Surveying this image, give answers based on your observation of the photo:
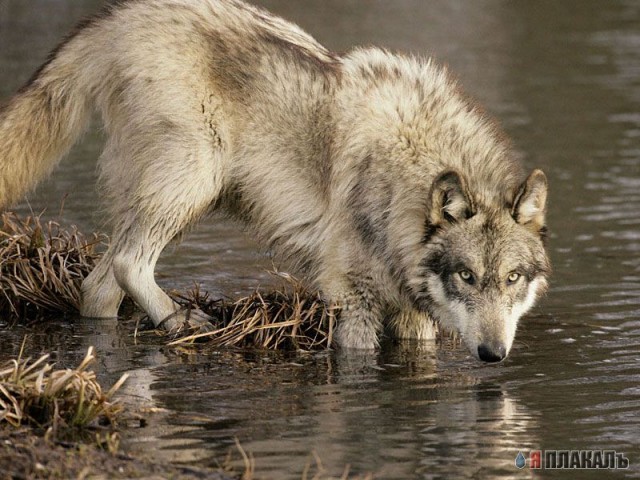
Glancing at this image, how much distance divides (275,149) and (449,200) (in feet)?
4.61

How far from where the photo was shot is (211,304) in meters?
8.94

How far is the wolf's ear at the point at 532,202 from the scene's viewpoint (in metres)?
7.77

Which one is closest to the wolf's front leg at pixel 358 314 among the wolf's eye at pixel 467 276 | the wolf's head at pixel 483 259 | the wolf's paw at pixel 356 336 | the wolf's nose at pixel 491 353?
the wolf's paw at pixel 356 336

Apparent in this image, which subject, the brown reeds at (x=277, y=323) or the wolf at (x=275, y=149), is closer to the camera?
the wolf at (x=275, y=149)

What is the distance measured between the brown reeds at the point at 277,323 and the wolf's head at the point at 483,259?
0.95 meters

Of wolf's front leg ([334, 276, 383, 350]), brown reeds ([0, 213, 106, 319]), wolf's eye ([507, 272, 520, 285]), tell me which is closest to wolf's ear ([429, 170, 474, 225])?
wolf's eye ([507, 272, 520, 285])

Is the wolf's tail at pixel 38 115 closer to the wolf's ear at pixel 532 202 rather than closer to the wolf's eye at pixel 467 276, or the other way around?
the wolf's eye at pixel 467 276

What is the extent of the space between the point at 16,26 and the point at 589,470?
20.0 m

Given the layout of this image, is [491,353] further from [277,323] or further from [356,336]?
[277,323]

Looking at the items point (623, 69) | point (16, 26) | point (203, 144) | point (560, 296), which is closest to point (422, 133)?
point (203, 144)

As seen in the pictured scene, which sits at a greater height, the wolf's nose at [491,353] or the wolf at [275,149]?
the wolf at [275,149]

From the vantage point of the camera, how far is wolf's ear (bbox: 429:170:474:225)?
25.5 ft

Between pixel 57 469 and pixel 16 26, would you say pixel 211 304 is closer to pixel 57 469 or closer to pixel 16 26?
pixel 57 469

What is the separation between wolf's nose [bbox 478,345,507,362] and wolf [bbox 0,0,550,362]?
45cm
